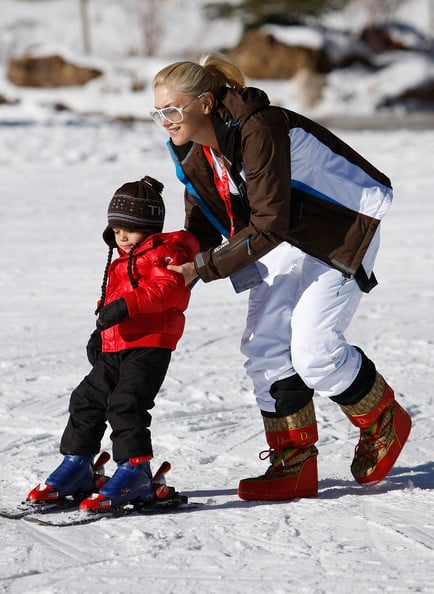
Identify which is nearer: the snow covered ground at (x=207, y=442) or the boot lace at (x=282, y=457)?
the snow covered ground at (x=207, y=442)

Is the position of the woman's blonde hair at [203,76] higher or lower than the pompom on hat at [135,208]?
higher

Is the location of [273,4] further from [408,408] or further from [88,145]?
[408,408]

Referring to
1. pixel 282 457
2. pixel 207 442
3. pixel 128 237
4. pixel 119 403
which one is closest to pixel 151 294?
pixel 128 237

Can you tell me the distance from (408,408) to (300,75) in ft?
55.7

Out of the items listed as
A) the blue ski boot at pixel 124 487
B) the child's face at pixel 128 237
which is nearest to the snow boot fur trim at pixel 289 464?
the blue ski boot at pixel 124 487

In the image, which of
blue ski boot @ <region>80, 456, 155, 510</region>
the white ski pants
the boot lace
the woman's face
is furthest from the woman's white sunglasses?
the boot lace

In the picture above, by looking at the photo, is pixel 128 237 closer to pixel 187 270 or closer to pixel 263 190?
pixel 187 270

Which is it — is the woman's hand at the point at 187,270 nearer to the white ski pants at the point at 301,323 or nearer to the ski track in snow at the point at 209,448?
the white ski pants at the point at 301,323

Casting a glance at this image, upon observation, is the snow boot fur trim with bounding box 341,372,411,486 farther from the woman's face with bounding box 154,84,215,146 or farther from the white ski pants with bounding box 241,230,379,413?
the woman's face with bounding box 154,84,215,146

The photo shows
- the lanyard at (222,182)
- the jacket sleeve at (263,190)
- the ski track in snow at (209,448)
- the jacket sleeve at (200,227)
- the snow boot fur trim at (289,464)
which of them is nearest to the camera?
the ski track in snow at (209,448)

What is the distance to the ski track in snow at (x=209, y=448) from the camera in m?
2.75

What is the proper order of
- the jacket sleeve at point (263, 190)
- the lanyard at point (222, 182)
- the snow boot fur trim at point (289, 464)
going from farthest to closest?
1. the snow boot fur trim at point (289, 464)
2. the lanyard at point (222, 182)
3. the jacket sleeve at point (263, 190)

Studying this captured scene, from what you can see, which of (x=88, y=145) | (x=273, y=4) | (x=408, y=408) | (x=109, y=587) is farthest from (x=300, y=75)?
(x=109, y=587)

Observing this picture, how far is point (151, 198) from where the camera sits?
3.28 meters
